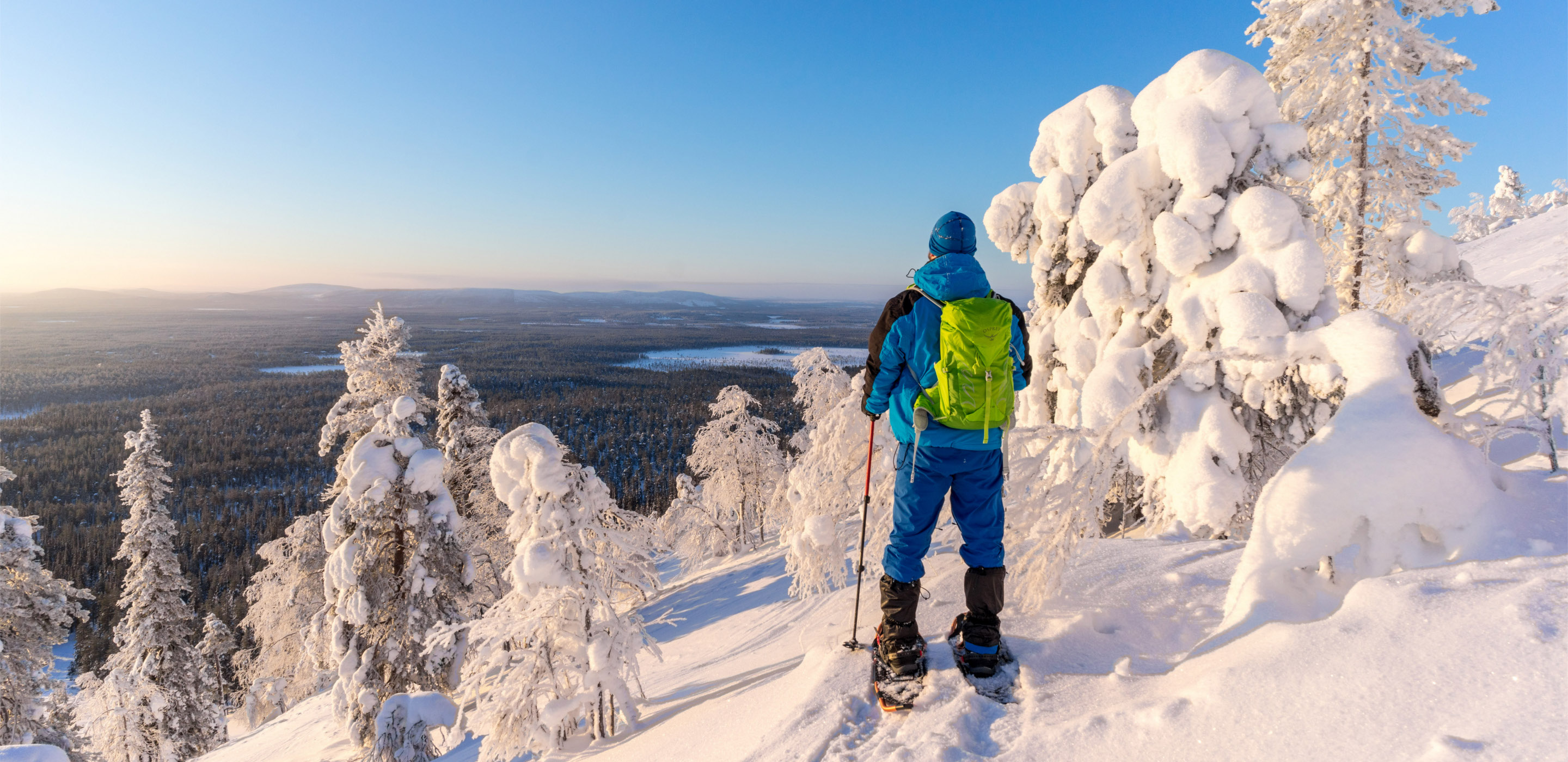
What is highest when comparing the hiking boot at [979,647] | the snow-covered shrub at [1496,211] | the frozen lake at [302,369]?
the snow-covered shrub at [1496,211]

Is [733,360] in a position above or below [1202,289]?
below

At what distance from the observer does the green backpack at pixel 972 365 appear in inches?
120

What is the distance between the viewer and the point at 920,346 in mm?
3193

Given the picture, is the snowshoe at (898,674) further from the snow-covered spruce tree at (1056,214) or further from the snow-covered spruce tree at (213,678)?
the snow-covered spruce tree at (213,678)

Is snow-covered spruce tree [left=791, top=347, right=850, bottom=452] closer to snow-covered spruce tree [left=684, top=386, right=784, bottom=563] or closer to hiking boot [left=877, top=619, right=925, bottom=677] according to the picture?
snow-covered spruce tree [left=684, top=386, right=784, bottom=563]

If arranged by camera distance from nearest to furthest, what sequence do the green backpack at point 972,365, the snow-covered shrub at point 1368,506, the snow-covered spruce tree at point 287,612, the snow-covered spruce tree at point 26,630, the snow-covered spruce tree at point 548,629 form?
1. the snow-covered shrub at point 1368,506
2. the green backpack at point 972,365
3. the snow-covered spruce tree at point 548,629
4. the snow-covered spruce tree at point 26,630
5. the snow-covered spruce tree at point 287,612

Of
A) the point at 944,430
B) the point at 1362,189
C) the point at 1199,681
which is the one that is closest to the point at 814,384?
the point at 1362,189

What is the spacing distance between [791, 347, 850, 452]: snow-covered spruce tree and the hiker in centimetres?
1646

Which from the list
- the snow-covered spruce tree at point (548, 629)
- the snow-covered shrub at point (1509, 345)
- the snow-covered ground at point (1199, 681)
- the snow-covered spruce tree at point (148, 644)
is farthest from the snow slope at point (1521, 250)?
the snow-covered spruce tree at point (148, 644)

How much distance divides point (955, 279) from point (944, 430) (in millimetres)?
804

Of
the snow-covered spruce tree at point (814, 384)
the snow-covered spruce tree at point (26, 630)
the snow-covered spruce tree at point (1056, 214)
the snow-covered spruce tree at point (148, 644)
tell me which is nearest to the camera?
the snow-covered spruce tree at point (1056, 214)

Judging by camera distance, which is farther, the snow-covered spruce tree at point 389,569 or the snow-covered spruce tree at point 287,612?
the snow-covered spruce tree at point 287,612

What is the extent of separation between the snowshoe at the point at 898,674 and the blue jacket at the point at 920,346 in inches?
44.6

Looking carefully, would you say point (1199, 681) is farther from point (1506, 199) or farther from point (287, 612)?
point (1506, 199)
